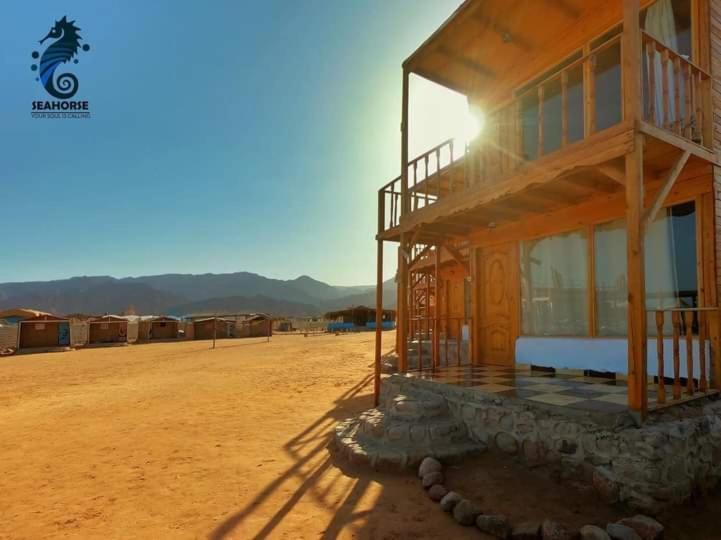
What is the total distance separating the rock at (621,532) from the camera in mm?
3068

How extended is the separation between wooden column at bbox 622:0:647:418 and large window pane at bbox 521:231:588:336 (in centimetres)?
274

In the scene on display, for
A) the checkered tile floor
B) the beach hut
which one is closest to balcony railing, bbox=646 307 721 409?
the checkered tile floor

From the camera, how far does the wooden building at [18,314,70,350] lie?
24.7 m

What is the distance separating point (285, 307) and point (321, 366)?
10718 centimetres

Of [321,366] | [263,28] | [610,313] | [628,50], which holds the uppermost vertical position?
[263,28]

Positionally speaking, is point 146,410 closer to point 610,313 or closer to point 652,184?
point 610,313

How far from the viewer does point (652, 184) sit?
5.60m

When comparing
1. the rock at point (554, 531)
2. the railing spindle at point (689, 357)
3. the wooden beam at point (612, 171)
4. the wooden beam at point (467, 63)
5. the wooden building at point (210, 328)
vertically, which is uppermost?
the wooden beam at point (467, 63)

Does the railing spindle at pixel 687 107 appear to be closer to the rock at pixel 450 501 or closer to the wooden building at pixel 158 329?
the rock at pixel 450 501

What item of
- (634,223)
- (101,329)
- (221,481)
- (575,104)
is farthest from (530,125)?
(101,329)

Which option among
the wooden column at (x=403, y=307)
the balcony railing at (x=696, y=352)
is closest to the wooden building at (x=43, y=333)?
the wooden column at (x=403, y=307)

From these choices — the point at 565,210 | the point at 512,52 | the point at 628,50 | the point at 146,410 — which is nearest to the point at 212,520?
the point at 146,410

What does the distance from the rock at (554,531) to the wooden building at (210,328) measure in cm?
3269

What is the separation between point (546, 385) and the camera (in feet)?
18.9
